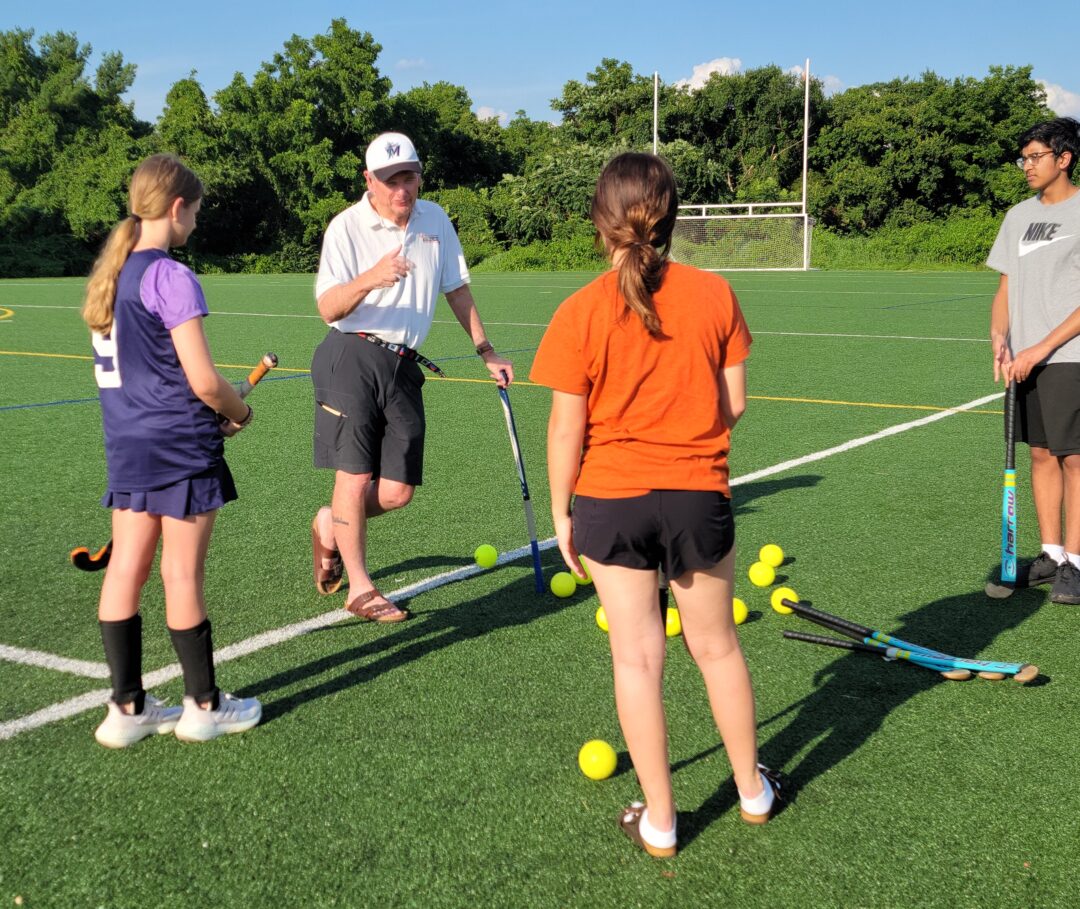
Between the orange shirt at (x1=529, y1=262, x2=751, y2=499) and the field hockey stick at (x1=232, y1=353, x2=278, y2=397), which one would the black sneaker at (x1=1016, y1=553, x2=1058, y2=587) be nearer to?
the orange shirt at (x1=529, y1=262, x2=751, y2=499)

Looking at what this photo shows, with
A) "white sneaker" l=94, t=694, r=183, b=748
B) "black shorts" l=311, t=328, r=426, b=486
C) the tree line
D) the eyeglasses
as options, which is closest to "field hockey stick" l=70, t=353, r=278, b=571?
"white sneaker" l=94, t=694, r=183, b=748

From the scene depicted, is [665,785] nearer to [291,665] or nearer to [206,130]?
[291,665]

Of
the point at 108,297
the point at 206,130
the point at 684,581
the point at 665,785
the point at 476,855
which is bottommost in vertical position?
the point at 476,855

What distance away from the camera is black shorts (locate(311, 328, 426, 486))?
5.01m

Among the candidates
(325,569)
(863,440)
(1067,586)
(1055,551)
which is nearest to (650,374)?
(325,569)

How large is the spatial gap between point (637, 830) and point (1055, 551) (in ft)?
10.8

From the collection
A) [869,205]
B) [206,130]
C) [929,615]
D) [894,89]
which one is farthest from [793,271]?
[929,615]

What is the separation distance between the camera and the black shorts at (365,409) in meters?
5.01

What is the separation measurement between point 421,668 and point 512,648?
42 centimetres

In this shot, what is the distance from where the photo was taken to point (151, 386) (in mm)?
3582

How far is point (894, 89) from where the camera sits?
2226 inches

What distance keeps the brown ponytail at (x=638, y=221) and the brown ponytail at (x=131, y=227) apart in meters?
1.51

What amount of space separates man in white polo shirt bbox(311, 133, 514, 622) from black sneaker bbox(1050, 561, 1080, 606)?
110 inches

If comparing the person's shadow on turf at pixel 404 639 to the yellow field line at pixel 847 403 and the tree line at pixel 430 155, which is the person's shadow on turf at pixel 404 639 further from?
the tree line at pixel 430 155
